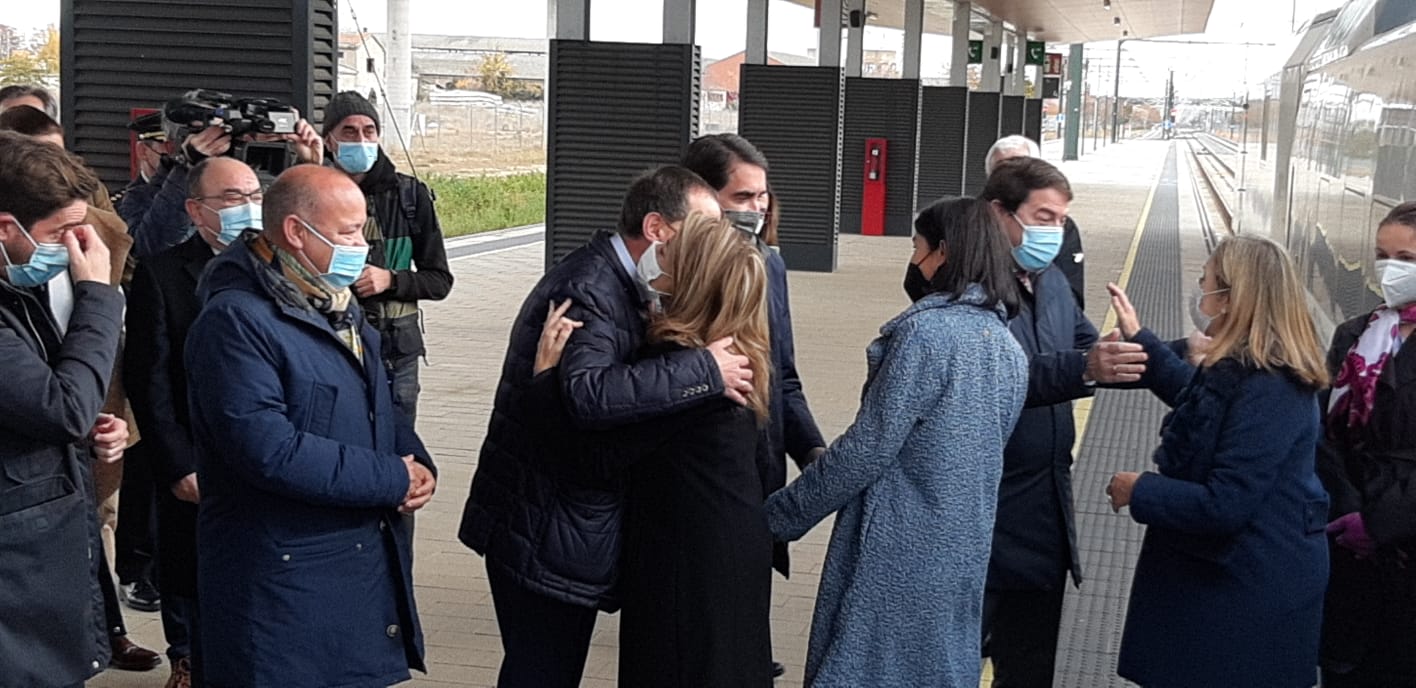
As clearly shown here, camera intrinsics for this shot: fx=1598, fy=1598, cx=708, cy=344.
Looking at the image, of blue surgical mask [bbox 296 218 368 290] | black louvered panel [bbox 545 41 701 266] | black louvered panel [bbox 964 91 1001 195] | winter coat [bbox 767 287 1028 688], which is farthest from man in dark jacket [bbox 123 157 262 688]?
black louvered panel [bbox 964 91 1001 195]

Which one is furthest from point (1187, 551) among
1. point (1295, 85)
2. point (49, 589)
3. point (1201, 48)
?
point (1201, 48)

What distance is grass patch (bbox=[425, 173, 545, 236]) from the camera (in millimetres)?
25109

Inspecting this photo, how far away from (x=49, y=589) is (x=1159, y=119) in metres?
155

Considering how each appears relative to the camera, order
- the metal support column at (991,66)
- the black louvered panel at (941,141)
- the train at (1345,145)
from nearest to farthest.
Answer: the train at (1345,145), the black louvered panel at (941,141), the metal support column at (991,66)

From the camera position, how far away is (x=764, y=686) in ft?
11.5

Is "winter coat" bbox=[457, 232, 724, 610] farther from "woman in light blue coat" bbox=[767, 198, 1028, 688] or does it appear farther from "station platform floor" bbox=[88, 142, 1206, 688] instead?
"station platform floor" bbox=[88, 142, 1206, 688]

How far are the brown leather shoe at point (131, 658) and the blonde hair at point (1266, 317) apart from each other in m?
3.44

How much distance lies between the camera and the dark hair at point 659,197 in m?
3.58

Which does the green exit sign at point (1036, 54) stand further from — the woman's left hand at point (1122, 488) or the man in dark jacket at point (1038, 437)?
the woman's left hand at point (1122, 488)

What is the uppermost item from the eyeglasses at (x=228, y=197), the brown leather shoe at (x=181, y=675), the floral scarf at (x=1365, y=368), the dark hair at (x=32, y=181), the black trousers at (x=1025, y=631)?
the dark hair at (x=32, y=181)

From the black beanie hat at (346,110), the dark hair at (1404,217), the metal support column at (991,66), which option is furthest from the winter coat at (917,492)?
the metal support column at (991,66)

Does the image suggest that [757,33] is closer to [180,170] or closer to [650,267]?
[180,170]

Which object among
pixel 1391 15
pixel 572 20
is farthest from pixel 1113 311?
pixel 572 20

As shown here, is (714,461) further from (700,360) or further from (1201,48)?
(1201,48)
